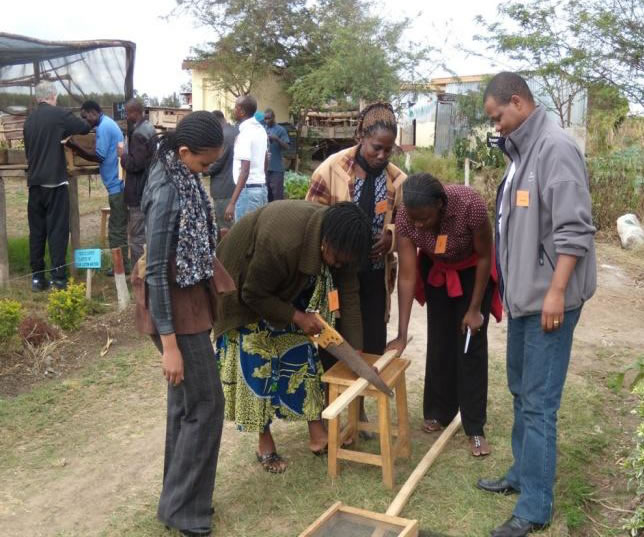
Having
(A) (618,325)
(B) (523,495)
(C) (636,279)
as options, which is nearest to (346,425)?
(B) (523,495)

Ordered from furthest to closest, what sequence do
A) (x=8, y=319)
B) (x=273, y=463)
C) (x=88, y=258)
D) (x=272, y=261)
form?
1. (x=88, y=258)
2. (x=8, y=319)
3. (x=273, y=463)
4. (x=272, y=261)

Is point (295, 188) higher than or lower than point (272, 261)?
lower

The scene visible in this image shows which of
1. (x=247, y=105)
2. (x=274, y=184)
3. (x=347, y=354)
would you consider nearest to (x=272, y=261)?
(x=347, y=354)

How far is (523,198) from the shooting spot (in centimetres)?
294

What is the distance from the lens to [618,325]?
22.2 ft

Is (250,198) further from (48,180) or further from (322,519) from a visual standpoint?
(322,519)

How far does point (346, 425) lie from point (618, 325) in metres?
3.73

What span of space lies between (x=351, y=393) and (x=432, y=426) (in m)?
1.23

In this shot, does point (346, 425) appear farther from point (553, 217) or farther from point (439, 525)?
point (553, 217)

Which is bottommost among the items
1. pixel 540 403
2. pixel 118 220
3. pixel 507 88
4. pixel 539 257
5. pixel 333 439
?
pixel 333 439

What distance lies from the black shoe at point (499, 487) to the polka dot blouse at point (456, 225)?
1.15 metres

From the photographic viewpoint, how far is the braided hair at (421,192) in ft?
11.2

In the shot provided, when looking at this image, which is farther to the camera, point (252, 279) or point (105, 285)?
point (105, 285)

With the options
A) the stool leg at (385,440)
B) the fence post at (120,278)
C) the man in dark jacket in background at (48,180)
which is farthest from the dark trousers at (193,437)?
the man in dark jacket in background at (48,180)
